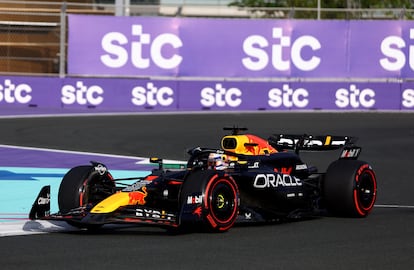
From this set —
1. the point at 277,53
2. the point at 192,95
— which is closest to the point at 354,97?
the point at 277,53

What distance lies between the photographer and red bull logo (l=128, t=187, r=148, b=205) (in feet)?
32.8

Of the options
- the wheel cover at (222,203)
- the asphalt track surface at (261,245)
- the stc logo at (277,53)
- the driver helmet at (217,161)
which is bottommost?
the asphalt track surface at (261,245)

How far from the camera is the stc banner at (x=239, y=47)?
1109 inches

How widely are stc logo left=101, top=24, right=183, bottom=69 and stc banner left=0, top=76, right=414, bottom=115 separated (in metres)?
0.70

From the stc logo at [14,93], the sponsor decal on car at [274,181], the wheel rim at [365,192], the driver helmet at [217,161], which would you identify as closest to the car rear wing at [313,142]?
the wheel rim at [365,192]

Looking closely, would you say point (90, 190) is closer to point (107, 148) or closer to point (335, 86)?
point (107, 148)

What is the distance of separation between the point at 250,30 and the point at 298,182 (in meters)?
17.6

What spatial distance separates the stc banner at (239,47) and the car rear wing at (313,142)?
16.0 metres

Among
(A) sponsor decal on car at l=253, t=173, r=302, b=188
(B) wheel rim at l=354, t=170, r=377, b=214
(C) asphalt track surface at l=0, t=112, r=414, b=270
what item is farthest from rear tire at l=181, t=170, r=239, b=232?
(B) wheel rim at l=354, t=170, r=377, b=214

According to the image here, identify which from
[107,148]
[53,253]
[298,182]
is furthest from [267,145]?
[107,148]

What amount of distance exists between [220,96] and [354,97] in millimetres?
3519

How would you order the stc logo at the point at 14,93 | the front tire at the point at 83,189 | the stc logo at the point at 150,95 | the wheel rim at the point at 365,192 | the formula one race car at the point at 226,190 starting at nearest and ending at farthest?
the formula one race car at the point at 226,190 → the front tire at the point at 83,189 → the wheel rim at the point at 365,192 → the stc logo at the point at 14,93 → the stc logo at the point at 150,95

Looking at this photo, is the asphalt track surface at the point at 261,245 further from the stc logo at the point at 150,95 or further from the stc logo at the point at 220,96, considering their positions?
the stc logo at the point at 150,95

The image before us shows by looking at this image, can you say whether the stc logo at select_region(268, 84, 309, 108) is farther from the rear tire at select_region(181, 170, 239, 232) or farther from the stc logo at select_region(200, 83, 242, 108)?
the rear tire at select_region(181, 170, 239, 232)
